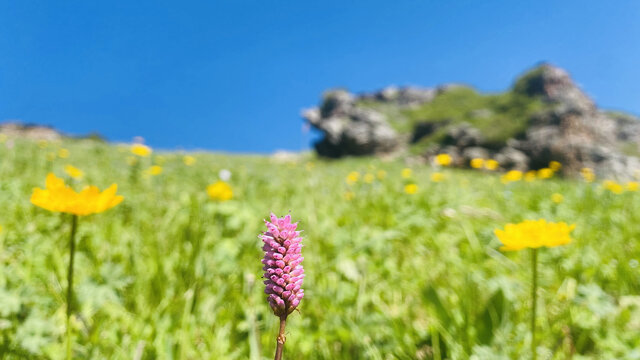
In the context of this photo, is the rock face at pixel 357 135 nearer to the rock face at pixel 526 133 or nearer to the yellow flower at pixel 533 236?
the rock face at pixel 526 133

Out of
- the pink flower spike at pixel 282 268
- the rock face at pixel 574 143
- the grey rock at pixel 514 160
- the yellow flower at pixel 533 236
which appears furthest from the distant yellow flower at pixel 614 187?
the grey rock at pixel 514 160

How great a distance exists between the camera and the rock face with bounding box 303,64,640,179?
34094 mm

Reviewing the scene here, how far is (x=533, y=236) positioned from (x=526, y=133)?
42796 mm

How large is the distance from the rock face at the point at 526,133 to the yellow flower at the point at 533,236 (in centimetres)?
3140

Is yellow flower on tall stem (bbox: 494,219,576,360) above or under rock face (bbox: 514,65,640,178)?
under

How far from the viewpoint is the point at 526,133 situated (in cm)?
3872

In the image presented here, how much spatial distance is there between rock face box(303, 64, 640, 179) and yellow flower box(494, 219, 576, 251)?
103ft

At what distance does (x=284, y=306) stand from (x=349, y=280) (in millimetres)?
1504

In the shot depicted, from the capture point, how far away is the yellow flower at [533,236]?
1.24 meters

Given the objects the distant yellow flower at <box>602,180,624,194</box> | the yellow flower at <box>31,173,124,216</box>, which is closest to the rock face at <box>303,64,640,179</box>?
the distant yellow flower at <box>602,180,624,194</box>

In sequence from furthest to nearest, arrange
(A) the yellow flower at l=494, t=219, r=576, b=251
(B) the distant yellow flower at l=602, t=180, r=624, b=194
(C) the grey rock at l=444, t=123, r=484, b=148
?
1. (C) the grey rock at l=444, t=123, r=484, b=148
2. (B) the distant yellow flower at l=602, t=180, r=624, b=194
3. (A) the yellow flower at l=494, t=219, r=576, b=251

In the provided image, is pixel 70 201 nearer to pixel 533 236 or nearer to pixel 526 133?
pixel 533 236

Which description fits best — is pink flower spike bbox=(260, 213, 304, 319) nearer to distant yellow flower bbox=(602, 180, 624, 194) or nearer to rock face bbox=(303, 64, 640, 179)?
distant yellow flower bbox=(602, 180, 624, 194)

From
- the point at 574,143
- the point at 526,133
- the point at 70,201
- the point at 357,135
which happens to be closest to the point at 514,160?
the point at 526,133
